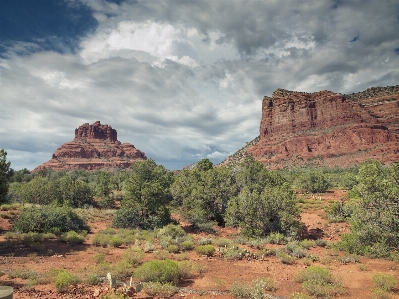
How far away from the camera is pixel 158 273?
465 inches

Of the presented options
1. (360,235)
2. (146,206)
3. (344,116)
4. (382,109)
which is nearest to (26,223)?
(146,206)

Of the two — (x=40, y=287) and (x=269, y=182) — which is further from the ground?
(x=269, y=182)

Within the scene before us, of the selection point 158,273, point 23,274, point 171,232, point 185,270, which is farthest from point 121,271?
point 171,232

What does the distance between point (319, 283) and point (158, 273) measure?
278 inches

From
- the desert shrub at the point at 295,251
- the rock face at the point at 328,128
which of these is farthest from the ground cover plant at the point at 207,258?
the rock face at the point at 328,128

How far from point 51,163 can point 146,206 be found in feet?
585

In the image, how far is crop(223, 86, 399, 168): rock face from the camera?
134125mm

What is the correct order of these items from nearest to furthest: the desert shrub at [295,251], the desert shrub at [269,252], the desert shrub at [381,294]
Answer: the desert shrub at [381,294]
the desert shrub at [295,251]
the desert shrub at [269,252]

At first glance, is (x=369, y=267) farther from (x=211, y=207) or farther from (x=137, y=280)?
(x=211, y=207)

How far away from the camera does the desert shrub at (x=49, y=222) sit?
22.4 m

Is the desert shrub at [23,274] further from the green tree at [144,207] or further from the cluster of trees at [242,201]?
the green tree at [144,207]

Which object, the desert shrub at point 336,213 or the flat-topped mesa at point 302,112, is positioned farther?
the flat-topped mesa at point 302,112

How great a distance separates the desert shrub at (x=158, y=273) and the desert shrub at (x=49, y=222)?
14.5m

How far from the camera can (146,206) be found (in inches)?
1112
